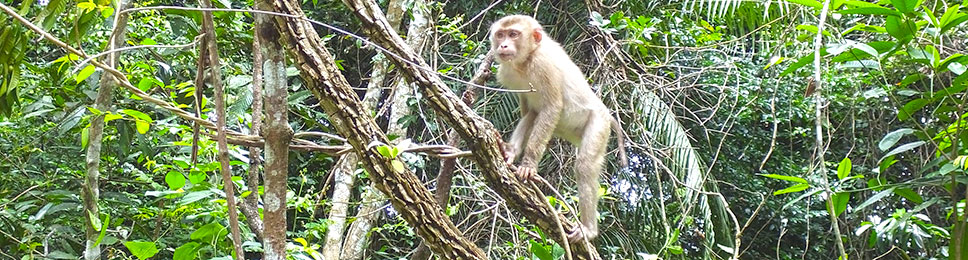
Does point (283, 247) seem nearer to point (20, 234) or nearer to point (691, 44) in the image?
point (20, 234)

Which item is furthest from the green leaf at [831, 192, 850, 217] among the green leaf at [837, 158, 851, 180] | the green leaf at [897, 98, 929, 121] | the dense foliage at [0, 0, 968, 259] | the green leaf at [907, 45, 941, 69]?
the green leaf at [907, 45, 941, 69]

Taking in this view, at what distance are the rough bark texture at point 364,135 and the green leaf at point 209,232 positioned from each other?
63cm

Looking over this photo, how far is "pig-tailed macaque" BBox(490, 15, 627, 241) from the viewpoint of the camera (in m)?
4.64

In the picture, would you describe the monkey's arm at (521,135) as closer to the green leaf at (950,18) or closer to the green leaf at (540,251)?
the green leaf at (540,251)

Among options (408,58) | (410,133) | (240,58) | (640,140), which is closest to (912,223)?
(640,140)

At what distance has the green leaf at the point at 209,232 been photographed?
3.33 meters

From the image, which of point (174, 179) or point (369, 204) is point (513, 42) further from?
point (174, 179)

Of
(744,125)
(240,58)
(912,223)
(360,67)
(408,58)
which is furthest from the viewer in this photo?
(744,125)

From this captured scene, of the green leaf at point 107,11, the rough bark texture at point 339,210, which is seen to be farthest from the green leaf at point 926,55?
the green leaf at point 107,11

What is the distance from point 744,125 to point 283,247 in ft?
21.7

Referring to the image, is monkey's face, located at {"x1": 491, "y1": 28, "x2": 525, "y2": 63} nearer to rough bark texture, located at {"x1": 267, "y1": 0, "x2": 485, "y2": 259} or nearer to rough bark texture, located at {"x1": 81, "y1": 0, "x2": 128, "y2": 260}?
rough bark texture, located at {"x1": 267, "y1": 0, "x2": 485, "y2": 259}

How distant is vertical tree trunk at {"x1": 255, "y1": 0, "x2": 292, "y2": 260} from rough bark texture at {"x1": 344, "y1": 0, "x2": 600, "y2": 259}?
0.42 m

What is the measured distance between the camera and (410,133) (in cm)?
718

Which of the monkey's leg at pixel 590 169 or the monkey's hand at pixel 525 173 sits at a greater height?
the monkey's hand at pixel 525 173
